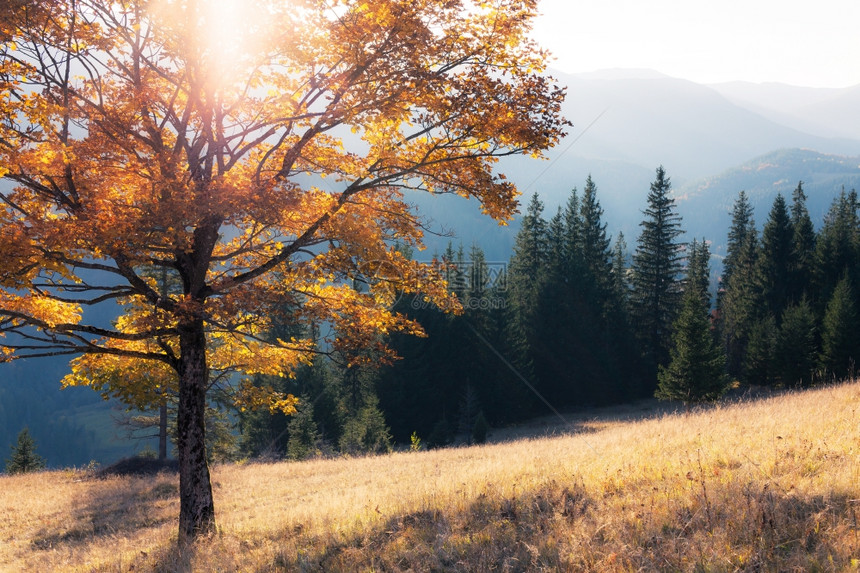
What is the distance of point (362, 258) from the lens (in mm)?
9047

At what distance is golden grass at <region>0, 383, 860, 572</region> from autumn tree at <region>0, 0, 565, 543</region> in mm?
2437

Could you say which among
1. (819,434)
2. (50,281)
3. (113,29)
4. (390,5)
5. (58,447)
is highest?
(113,29)

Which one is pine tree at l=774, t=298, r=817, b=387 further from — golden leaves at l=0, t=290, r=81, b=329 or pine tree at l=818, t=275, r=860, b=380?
golden leaves at l=0, t=290, r=81, b=329

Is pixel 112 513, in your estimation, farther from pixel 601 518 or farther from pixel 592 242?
pixel 592 242

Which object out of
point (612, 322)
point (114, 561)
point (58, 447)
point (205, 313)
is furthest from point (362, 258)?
point (58, 447)

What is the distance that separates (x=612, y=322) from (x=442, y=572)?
1960 inches

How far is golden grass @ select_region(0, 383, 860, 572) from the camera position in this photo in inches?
206

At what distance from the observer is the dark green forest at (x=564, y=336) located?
1762 inches

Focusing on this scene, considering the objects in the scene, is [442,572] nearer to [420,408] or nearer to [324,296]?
[324,296]

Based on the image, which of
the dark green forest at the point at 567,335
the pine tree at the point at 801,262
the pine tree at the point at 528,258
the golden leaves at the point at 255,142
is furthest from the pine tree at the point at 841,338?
the golden leaves at the point at 255,142

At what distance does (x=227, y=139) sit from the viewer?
9133mm

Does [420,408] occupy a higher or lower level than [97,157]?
lower

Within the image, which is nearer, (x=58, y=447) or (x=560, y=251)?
(x=560, y=251)

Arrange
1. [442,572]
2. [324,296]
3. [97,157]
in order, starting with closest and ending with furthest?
1. [442,572]
2. [97,157]
3. [324,296]
